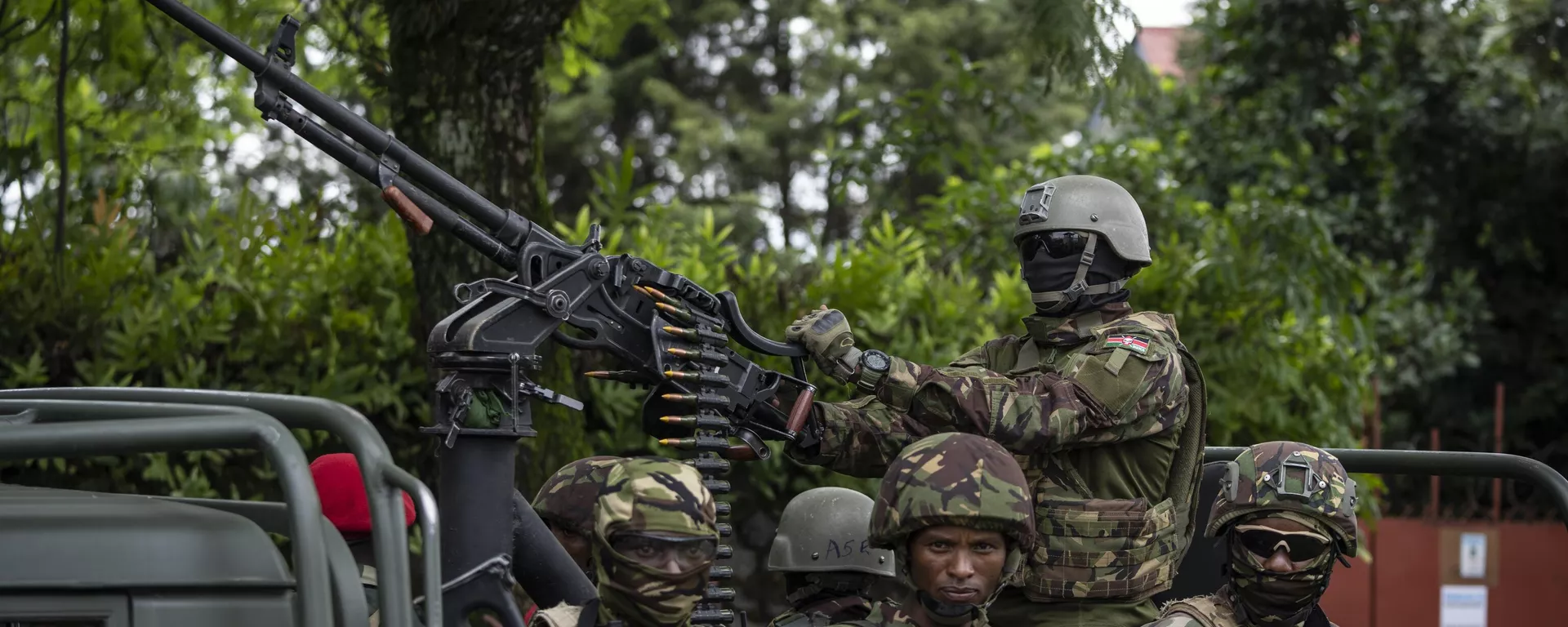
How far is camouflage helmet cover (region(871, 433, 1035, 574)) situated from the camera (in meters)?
3.27

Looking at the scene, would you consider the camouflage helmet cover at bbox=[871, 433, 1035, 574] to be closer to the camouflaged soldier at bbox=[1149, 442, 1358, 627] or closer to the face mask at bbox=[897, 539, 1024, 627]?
the face mask at bbox=[897, 539, 1024, 627]

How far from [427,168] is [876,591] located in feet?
10.9

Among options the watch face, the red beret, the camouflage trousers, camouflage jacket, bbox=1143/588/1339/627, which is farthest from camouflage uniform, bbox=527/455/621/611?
camouflage jacket, bbox=1143/588/1339/627

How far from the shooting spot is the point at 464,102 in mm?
5938

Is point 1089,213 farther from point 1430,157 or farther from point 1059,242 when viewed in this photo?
point 1430,157

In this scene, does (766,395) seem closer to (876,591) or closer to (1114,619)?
(1114,619)

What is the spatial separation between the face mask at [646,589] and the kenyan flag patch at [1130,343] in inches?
51.4

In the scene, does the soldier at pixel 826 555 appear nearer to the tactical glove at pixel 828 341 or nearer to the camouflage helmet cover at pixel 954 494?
the tactical glove at pixel 828 341

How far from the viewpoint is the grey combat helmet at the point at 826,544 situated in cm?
516

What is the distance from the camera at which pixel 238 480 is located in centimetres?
649

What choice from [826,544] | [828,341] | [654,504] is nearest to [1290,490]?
[828,341]

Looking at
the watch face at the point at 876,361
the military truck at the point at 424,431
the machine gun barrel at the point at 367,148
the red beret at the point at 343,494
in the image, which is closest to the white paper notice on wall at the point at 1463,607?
the military truck at the point at 424,431

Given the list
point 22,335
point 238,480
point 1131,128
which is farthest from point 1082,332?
point 1131,128

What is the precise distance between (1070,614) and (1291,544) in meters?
0.61
